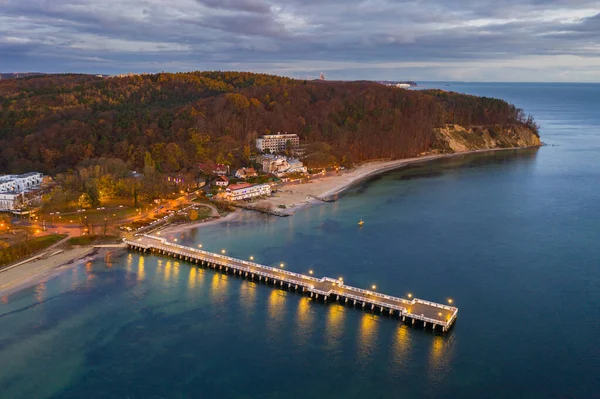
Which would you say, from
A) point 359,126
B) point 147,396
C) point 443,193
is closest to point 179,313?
point 147,396

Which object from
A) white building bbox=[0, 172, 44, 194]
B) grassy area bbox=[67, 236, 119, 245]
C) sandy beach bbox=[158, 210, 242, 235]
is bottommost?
A: grassy area bbox=[67, 236, 119, 245]

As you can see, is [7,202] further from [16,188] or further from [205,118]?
[205,118]


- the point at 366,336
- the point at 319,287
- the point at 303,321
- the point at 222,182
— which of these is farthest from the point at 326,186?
the point at 366,336

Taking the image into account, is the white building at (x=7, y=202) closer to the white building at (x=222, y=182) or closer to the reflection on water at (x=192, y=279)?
the white building at (x=222, y=182)

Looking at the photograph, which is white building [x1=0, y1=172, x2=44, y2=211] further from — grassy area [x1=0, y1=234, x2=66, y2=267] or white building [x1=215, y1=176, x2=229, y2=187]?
white building [x1=215, y1=176, x2=229, y2=187]

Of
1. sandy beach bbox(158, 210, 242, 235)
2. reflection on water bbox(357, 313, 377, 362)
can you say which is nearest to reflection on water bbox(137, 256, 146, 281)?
sandy beach bbox(158, 210, 242, 235)

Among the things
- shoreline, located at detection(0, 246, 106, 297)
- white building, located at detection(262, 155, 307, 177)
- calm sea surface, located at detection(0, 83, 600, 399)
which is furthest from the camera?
white building, located at detection(262, 155, 307, 177)

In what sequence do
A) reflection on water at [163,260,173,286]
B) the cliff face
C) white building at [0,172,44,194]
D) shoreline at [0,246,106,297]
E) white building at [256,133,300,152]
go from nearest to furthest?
1. shoreline at [0,246,106,297]
2. reflection on water at [163,260,173,286]
3. white building at [0,172,44,194]
4. white building at [256,133,300,152]
5. the cliff face
